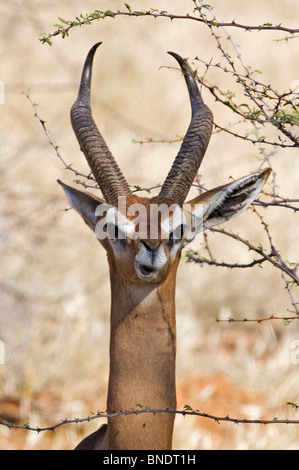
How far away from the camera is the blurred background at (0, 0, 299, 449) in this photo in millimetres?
10312

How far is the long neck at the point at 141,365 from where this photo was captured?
213 inches

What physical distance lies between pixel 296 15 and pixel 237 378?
766cm

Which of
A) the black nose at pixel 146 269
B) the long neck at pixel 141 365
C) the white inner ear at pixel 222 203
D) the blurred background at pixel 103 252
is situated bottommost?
the long neck at pixel 141 365

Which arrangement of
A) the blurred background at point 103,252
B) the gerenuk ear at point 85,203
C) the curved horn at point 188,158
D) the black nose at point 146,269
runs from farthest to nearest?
1. the blurred background at point 103,252
2. the gerenuk ear at point 85,203
3. the curved horn at point 188,158
4. the black nose at point 146,269

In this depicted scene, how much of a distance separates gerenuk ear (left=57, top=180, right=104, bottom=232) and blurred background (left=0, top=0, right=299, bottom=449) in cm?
397

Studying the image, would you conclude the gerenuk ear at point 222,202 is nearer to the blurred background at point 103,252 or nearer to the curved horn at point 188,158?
the curved horn at point 188,158

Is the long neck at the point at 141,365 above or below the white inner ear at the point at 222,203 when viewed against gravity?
below

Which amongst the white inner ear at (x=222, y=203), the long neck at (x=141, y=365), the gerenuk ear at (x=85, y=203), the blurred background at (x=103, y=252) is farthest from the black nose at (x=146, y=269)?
the blurred background at (x=103, y=252)

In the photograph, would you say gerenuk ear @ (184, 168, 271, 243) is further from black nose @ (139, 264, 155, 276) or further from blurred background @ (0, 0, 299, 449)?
blurred background @ (0, 0, 299, 449)

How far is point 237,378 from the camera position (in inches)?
430

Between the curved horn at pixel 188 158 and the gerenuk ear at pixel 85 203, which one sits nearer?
the curved horn at pixel 188 158

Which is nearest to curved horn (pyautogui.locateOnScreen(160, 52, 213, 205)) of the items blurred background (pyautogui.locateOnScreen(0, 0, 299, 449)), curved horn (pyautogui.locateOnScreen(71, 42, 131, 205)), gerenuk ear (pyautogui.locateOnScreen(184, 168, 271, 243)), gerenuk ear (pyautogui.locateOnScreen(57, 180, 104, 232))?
gerenuk ear (pyautogui.locateOnScreen(184, 168, 271, 243))

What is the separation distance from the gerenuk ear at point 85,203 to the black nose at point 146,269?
0.80 meters

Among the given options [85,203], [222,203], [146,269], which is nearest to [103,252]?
[85,203]
